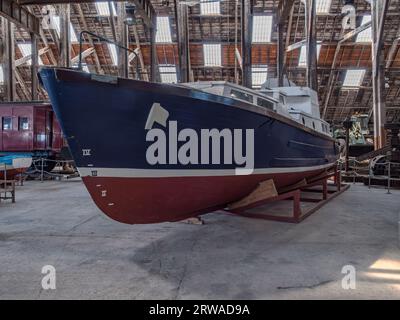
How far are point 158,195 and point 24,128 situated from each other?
8.86 m

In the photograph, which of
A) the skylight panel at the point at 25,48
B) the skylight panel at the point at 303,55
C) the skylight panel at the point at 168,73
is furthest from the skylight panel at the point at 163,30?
the skylight panel at the point at 25,48

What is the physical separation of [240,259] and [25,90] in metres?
20.0

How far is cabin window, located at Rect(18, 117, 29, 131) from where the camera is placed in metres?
9.95

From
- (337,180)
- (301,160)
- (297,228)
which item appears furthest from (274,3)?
(297,228)

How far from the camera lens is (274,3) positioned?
45.7 ft

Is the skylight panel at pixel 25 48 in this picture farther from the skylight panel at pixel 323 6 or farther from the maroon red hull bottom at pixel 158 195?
the maroon red hull bottom at pixel 158 195

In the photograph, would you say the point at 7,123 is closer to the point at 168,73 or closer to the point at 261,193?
the point at 261,193

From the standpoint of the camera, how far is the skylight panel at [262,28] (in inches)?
580

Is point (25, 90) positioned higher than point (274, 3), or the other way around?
point (274, 3)

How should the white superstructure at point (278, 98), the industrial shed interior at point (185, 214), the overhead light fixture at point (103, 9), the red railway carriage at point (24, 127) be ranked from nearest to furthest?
the industrial shed interior at point (185, 214)
the white superstructure at point (278, 98)
the red railway carriage at point (24, 127)
the overhead light fixture at point (103, 9)

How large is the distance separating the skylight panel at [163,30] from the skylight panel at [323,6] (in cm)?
702

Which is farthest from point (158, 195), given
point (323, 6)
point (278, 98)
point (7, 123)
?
point (323, 6)

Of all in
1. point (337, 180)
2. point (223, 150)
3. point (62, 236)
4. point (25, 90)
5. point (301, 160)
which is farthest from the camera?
point (25, 90)
